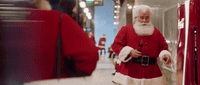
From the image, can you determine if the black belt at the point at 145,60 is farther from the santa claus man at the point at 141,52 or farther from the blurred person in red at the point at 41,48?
the blurred person in red at the point at 41,48

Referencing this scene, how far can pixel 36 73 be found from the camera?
28.7 inches

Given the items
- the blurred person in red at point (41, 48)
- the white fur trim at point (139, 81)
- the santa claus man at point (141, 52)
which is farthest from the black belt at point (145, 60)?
the blurred person in red at point (41, 48)

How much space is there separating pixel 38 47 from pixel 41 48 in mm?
13

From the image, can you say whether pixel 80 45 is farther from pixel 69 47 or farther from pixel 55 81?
pixel 55 81

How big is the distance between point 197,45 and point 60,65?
1.08m

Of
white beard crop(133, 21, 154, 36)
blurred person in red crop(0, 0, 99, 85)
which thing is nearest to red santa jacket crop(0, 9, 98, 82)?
blurred person in red crop(0, 0, 99, 85)

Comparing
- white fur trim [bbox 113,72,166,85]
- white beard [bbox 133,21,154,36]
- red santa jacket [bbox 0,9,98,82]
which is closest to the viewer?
red santa jacket [bbox 0,9,98,82]

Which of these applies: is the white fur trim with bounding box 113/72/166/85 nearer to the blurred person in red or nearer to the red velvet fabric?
the red velvet fabric

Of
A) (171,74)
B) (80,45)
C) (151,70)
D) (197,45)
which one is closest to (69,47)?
(80,45)

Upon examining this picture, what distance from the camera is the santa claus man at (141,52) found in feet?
5.28

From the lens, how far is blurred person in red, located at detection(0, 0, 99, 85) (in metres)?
0.68

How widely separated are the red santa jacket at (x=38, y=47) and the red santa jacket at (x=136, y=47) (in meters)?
0.98

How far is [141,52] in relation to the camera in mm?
1652

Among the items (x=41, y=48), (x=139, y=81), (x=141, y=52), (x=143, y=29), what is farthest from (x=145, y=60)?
(x=41, y=48)
